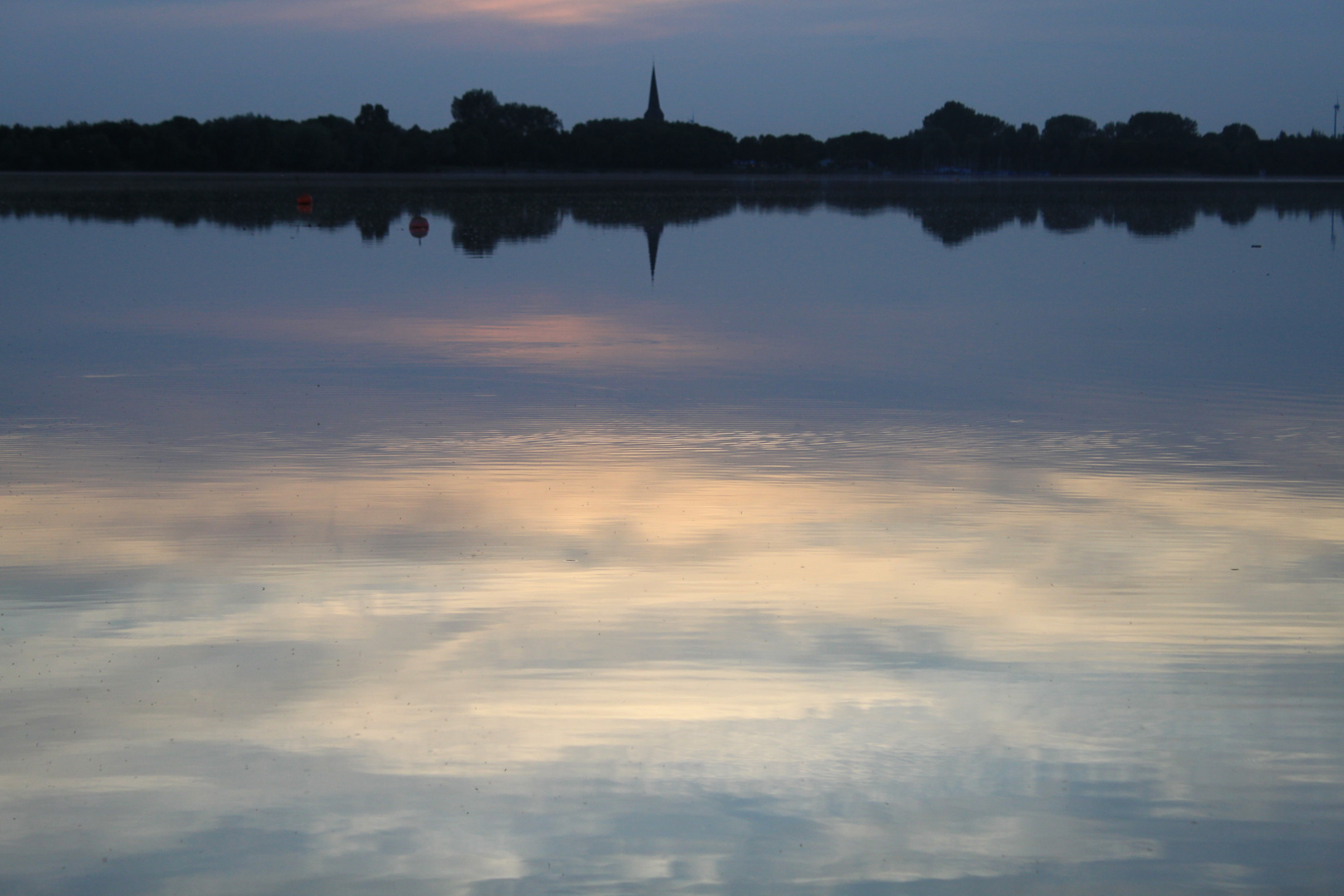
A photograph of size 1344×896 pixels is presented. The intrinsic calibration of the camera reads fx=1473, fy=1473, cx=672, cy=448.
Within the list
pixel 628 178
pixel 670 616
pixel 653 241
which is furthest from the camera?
pixel 628 178

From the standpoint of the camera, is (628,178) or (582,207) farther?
(628,178)

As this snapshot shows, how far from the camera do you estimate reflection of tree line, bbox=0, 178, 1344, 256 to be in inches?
1874

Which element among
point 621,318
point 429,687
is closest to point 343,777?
point 429,687

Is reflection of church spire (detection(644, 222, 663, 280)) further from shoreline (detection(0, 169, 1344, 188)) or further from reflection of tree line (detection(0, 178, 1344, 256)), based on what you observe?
shoreline (detection(0, 169, 1344, 188))

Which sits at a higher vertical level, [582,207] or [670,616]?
[582,207]

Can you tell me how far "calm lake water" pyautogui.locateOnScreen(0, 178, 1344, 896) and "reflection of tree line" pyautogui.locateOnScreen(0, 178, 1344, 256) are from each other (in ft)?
71.2

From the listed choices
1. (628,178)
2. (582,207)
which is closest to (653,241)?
(582,207)

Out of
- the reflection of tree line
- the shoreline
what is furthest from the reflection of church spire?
the shoreline

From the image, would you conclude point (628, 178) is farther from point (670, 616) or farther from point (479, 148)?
point (670, 616)

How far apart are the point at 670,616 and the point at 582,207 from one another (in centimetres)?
5733

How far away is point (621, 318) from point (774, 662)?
14.4 meters

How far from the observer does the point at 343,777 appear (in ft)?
18.7

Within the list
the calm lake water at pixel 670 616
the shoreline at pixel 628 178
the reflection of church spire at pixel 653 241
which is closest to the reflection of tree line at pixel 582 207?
the reflection of church spire at pixel 653 241

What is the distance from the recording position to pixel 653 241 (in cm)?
3934
